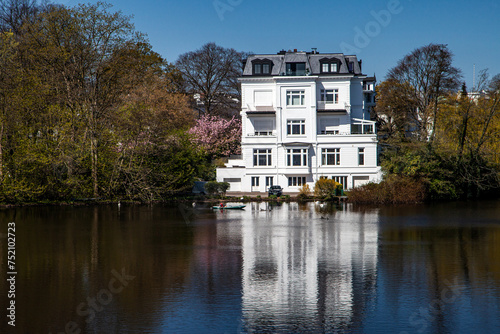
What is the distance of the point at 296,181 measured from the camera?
184 feet

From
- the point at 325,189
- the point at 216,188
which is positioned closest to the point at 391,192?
the point at 325,189

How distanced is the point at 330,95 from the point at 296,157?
8.25 metres

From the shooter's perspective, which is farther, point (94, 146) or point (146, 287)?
point (94, 146)

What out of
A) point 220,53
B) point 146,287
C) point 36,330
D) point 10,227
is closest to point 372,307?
point 146,287

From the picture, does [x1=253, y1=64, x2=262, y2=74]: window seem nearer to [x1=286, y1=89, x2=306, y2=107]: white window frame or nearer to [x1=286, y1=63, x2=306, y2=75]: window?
[x1=286, y1=63, x2=306, y2=75]: window

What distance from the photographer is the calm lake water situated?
41.9ft

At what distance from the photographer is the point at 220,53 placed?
75688 millimetres

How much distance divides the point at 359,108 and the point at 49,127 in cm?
3406

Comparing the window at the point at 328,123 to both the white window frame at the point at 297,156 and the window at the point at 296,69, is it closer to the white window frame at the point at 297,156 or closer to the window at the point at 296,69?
the white window frame at the point at 297,156

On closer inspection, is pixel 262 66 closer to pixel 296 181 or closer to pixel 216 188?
pixel 296 181

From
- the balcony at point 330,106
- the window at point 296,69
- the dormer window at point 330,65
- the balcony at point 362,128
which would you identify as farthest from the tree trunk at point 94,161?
the balcony at point 362,128

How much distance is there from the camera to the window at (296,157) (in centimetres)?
5581

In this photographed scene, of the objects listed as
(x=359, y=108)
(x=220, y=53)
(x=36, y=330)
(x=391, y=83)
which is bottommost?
(x=36, y=330)

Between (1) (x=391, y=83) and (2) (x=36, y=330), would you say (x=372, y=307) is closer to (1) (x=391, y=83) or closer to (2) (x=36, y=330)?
(2) (x=36, y=330)
